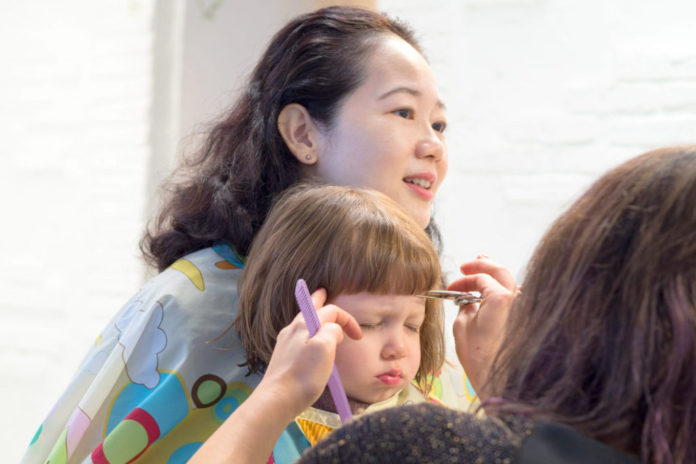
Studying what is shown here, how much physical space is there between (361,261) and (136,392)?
40cm

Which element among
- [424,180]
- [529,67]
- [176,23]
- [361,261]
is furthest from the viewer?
[176,23]

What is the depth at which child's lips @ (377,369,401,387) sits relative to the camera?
1.18 meters

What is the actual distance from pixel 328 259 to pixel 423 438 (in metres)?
0.61

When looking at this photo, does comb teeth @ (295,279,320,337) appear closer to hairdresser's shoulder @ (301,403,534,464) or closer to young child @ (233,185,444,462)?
young child @ (233,185,444,462)

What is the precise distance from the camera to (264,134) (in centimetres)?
162

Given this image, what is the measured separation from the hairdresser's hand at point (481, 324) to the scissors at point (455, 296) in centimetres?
2

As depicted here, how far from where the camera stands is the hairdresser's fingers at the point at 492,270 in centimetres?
139

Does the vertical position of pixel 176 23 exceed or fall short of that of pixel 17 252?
it exceeds it

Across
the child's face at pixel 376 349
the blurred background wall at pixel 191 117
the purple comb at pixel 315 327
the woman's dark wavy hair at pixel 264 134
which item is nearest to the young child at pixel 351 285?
the child's face at pixel 376 349

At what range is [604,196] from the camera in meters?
0.70

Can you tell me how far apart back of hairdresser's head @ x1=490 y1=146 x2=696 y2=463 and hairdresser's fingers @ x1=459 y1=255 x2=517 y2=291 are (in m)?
0.67

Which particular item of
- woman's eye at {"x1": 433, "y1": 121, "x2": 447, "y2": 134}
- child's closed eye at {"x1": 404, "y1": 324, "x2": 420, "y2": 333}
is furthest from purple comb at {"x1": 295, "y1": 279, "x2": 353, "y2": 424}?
woman's eye at {"x1": 433, "y1": 121, "x2": 447, "y2": 134}

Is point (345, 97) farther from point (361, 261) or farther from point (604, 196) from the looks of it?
point (604, 196)

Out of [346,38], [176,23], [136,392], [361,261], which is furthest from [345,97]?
[176,23]
